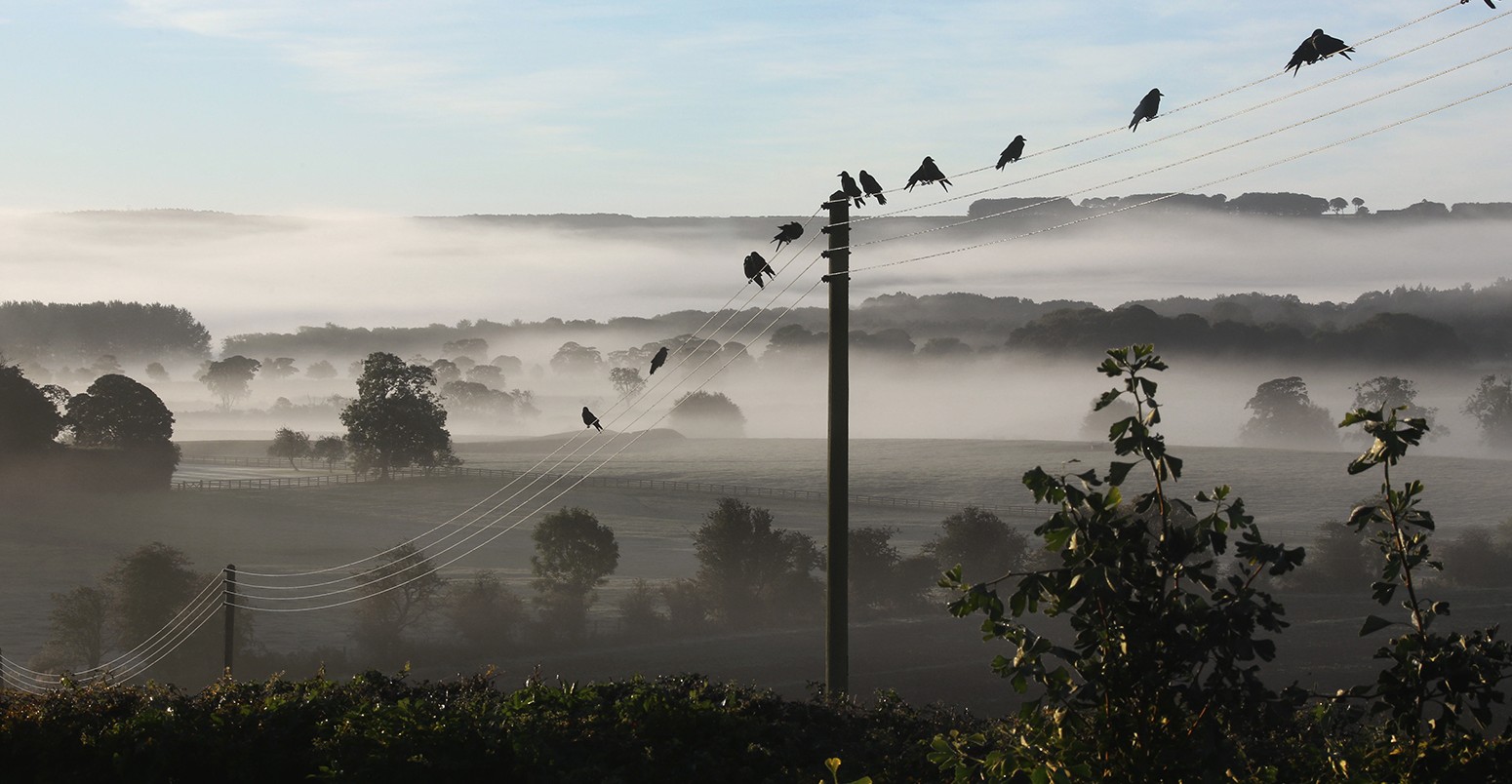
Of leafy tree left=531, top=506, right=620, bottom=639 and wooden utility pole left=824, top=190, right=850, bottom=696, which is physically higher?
wooden utility pole left=824, top=190, right=850, bottom=696

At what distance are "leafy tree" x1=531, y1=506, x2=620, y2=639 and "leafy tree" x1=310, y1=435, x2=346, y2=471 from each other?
47007 mm

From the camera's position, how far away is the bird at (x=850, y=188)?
67.0 ft

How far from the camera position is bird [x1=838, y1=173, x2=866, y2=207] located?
20.4 metres

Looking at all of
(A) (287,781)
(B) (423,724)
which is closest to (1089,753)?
(B) (423,724)

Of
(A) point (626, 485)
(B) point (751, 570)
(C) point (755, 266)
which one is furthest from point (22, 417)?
(C) point (755, 266)

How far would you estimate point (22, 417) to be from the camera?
274 ft

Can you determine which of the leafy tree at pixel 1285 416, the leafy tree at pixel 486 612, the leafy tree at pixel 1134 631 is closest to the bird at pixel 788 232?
the leafy tree at pixel 1134 631

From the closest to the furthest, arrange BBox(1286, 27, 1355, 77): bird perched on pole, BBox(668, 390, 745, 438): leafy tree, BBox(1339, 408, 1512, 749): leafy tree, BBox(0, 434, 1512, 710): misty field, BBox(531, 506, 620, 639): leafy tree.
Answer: BBox(1339, 408, 1512, 749): leafy tree
BBox(1286, 27, 1355, 77): bird perched on pole
BBox(0, 434, 1512, 710): misty field
BBox(531, 506, 620, 639): leafy tree
BBox(668, 390, 745, 438): leafy tree

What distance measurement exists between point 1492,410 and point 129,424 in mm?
126254

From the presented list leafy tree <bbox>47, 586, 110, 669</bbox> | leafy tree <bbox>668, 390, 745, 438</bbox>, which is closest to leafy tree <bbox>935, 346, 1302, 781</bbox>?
leafy tree <bbox>47, 586, 110, 669</bbox>

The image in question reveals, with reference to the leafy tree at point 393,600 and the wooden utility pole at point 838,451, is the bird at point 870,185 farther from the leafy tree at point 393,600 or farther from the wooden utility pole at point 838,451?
the leafy tree at point 393,600

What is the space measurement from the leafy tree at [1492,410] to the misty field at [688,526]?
21168 mm

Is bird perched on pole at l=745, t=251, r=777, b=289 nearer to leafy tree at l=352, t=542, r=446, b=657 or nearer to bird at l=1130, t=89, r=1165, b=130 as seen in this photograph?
bird at l=1130, t=89, r=1165, b=130

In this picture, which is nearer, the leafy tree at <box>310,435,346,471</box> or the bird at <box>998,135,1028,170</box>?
the bird at <box>998,135,1028,170</box>
